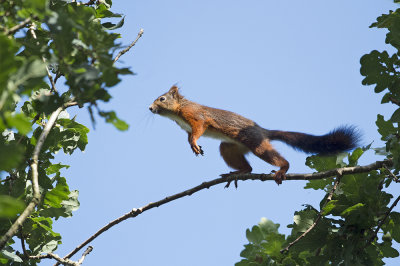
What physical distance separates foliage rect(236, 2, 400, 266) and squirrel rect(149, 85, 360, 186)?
57.5 inches

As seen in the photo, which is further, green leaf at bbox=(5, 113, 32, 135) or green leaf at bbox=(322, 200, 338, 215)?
green leaf at bbox=(322, 200, 338, 215)

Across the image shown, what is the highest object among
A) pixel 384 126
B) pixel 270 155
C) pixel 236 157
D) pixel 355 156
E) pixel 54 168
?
pixel 236 157

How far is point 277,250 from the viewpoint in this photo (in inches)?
150

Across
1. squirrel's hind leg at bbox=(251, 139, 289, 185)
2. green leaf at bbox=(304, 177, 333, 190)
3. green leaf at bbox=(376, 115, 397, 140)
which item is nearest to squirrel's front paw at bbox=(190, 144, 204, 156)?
squirrel's hind leg at bbox=(251, 139, 289, 185)

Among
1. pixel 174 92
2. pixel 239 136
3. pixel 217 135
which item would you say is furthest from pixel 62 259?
pixel 174 92

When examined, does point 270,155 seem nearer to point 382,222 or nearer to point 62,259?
point 382,222

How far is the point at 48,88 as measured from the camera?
360 cm

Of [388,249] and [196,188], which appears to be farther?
[196,188]

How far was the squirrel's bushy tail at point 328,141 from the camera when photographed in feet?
18.7

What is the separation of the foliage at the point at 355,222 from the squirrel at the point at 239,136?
4.79 feet

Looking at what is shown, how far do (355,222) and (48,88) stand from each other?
8.34 feet

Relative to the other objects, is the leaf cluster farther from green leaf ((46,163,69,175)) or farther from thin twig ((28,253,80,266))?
green leaf ((46,163,69,175))

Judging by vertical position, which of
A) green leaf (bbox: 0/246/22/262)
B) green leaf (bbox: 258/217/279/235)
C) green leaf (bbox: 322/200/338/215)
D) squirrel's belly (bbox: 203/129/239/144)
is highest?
squirrel's belly (bbox: 203/129/239/144)

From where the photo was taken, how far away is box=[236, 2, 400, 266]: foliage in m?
3.70
